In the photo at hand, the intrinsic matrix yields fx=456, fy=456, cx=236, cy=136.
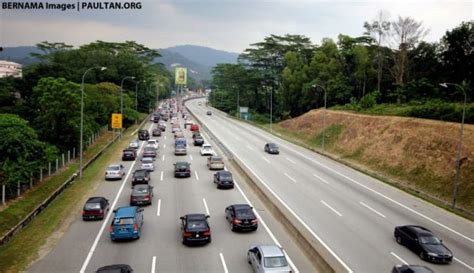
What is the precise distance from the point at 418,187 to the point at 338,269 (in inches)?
980

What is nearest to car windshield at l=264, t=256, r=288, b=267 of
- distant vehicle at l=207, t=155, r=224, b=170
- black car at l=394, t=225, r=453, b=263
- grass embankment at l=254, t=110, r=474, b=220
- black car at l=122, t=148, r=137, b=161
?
black car at l=394, t=225, r=453, b=263

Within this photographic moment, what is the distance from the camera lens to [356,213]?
31.8m

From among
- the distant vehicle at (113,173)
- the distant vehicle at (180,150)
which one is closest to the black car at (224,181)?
the distant vehicle at (113,173)

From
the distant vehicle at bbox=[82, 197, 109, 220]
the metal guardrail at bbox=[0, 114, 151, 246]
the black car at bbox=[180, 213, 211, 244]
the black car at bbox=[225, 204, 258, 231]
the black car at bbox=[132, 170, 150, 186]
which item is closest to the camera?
the black car at bbox=[180, 213, 211, 244]

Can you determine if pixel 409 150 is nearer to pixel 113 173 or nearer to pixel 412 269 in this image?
pixel 113 173

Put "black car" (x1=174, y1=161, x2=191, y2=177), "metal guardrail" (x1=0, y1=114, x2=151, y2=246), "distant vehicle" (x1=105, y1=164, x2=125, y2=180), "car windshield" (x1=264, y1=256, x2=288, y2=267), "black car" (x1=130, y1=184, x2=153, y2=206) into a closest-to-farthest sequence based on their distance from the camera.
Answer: "car windshield" (x1=264, y1=256, x2=288, y2=267) → "metal guardrail" (x1=0, y1=114, x2=151, y2=246) → "black car" (x1=130, y1=184, x2=153, y2=206) → "distant vehicle" (x1=105, y1=164, x2=125, y2=180) → "black car" (x1=174, y1=161, x2=191, y2=177)

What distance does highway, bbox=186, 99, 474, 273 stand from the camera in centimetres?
2373

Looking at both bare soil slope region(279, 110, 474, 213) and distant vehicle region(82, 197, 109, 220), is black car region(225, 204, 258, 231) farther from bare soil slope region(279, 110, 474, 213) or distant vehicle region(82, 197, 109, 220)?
bare soil slope region(279, 110, 474, 213)

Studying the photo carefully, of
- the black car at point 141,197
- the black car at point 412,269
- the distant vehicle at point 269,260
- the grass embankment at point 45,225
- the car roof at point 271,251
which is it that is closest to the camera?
the black car at point 412,269

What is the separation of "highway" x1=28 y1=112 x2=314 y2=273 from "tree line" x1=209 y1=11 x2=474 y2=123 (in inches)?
1240

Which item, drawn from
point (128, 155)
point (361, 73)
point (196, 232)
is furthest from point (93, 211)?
point (361, 73)

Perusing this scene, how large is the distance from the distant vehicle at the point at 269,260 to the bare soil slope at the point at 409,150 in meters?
20.6

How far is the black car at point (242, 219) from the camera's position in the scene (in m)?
27.3

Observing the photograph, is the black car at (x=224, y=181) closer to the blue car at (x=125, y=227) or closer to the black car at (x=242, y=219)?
the black car at (x=242, y=219)
